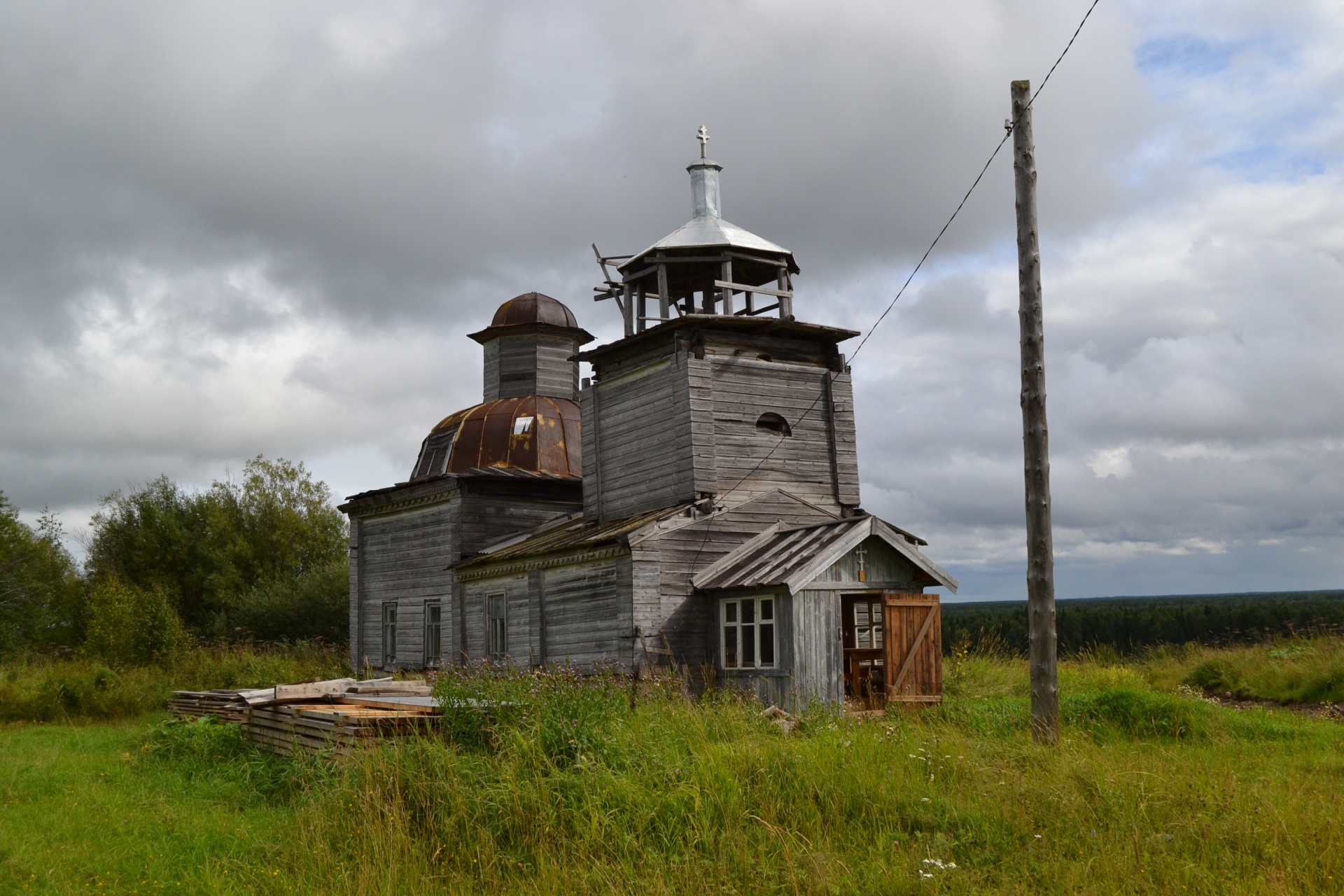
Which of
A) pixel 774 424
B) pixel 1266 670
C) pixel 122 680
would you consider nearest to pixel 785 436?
pixel 774 424

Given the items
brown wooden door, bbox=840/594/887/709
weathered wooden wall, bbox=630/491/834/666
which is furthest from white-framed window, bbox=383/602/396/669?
brown wooden door, bbox=840/594/887/709

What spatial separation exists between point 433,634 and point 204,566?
2492 cm

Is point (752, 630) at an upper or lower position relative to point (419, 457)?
lower

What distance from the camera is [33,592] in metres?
40.2

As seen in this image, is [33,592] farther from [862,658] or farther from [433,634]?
[862,658]

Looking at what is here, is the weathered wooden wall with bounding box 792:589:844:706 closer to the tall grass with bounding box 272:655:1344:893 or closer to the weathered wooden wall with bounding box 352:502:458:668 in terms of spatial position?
the tall grass with bounding box 272:655:1344:893

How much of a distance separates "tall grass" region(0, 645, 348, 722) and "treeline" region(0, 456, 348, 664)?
31.5ft

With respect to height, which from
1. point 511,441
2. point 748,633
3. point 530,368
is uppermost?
point 530,368

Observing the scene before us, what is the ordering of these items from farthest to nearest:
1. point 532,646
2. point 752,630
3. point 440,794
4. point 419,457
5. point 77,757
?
point 419,457
point 532,646
point 752,630
point 77,757
point 440,794

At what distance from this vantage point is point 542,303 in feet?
98.9

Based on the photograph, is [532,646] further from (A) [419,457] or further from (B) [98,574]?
(B) [98,574]

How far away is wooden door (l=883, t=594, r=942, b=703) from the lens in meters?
16.8

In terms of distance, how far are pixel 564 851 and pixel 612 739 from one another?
150 centimetres

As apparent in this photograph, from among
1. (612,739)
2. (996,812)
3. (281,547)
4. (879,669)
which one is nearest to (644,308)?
(879,669)
